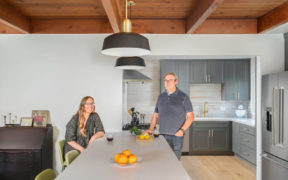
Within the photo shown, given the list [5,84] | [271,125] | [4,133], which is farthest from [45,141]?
[271,125]

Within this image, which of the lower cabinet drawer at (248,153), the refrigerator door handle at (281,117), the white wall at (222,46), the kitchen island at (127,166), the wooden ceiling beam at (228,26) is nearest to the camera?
the kitchen island at (127,166)

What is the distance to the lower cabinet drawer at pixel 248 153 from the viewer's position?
4.97 meters

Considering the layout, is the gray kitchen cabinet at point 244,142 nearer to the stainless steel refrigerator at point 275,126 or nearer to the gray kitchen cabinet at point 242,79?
the gray kitchen cabinet at point 242,79

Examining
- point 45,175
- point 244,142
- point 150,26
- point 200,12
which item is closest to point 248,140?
point 244,142

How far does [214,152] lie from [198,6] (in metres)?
4.01

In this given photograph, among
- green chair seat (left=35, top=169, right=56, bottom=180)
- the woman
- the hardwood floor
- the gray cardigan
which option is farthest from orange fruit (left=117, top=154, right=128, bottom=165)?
the hardwood floor

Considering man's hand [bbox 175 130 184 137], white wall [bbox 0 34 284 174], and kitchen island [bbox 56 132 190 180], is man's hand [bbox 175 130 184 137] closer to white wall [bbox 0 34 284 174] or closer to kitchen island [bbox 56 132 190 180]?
kitchen island [bbox 56 132 190 180]

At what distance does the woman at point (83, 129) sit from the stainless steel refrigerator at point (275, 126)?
2471mm

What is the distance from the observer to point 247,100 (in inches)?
245

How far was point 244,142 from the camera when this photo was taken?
5340 millimetres

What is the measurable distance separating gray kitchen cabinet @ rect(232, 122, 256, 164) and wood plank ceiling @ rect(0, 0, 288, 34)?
221 cm

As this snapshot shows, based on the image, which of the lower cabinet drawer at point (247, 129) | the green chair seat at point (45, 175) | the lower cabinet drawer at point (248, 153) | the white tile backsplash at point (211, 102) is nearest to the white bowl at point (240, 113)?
the white tile backsplash at point (211, 102)

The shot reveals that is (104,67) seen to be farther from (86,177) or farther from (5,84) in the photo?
(86,177)

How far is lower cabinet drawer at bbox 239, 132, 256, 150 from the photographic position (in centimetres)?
498
